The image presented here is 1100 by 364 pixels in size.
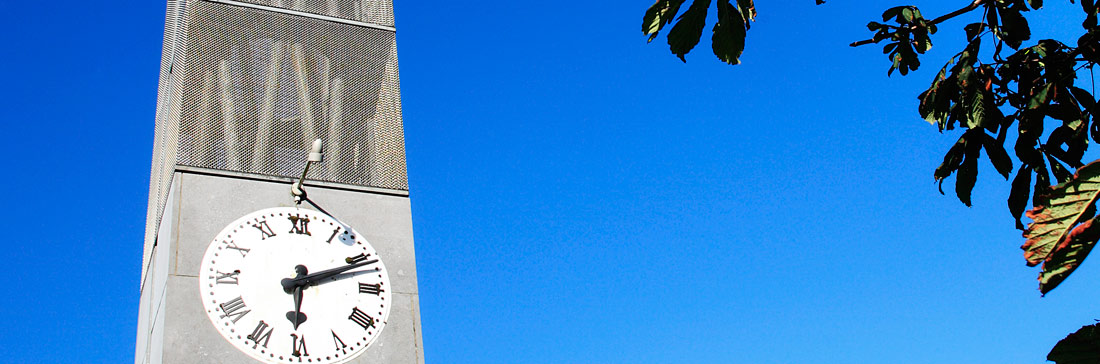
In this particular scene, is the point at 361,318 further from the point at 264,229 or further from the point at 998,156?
the point at 998,156

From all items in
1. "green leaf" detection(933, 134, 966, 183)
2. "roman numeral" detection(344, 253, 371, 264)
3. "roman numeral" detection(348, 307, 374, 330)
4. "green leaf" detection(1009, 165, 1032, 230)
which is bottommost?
"green leaf" detection(1009, 165, 1032, 230)

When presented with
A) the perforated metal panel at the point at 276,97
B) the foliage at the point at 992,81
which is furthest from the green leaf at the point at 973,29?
the perforated metal panel at the point at 276,97

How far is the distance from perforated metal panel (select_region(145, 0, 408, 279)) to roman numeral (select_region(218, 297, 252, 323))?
826 millimetres

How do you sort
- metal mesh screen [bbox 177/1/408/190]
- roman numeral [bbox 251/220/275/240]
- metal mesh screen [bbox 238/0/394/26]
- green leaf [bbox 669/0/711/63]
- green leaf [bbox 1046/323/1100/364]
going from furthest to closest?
metal mesh screen [bbox 238/0/394/26]
metal mesh screen [bbox 177/1/408/190]
roman numeral [bbox 251/220/275/240]
green leaf [bbox 669/0/711/63]
green leaf [bbox 1046/323/1100/364]

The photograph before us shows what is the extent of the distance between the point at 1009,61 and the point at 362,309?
4.15 meters

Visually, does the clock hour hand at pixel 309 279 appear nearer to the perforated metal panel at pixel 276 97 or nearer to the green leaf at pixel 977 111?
the perforated metal panel at pixel 276 97

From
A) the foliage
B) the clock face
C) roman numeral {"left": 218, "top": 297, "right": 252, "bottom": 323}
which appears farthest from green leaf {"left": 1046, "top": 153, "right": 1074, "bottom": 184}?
roman numeral {"left": 218, "top": 297, "right": 252, "bottom": 323}

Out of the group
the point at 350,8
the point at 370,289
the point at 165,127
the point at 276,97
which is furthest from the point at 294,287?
the point at 350,8

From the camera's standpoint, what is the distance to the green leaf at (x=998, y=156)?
8.16ft

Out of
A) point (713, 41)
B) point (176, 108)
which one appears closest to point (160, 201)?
point (176, 108)

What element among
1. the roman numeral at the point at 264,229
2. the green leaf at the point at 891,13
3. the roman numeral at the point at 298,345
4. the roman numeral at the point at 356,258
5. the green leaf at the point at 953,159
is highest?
the roman numeral at the point at 264,229

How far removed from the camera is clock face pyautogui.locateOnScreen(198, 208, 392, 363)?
5.84 m

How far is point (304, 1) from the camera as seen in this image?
24.0 ft

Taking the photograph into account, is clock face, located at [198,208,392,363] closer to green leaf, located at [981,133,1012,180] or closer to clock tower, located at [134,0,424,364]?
clock tower, located at [134,0,424,364]
